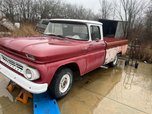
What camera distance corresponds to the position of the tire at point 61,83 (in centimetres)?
329

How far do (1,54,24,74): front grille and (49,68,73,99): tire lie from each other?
74 centimetres

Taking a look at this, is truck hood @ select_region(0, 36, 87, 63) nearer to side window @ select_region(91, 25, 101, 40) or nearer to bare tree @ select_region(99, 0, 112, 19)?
side window @ select_region(91, 25, 101, 40)

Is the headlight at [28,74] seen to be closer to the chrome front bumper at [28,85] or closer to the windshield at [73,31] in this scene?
the chrome front bumper at [28,85]

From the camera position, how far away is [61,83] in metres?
3.54

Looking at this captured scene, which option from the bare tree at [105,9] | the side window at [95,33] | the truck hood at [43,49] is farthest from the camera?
the bare tree at [105,9]

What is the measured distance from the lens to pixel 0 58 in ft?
12.3

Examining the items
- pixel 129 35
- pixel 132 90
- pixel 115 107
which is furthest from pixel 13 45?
pixel 129 35

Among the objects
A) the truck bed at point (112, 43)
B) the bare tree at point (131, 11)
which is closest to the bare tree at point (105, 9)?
the bare tree at point (131, 11)

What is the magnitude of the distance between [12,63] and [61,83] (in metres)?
1.18

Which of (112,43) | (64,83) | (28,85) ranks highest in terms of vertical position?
(112,43)

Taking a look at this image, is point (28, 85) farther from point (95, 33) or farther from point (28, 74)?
point (95, 33)

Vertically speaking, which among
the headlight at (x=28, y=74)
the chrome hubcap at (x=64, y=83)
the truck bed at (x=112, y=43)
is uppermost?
the truck bed at (x=112, y=43)

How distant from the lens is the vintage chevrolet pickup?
282cm

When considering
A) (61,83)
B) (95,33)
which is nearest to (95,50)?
(95,33)
